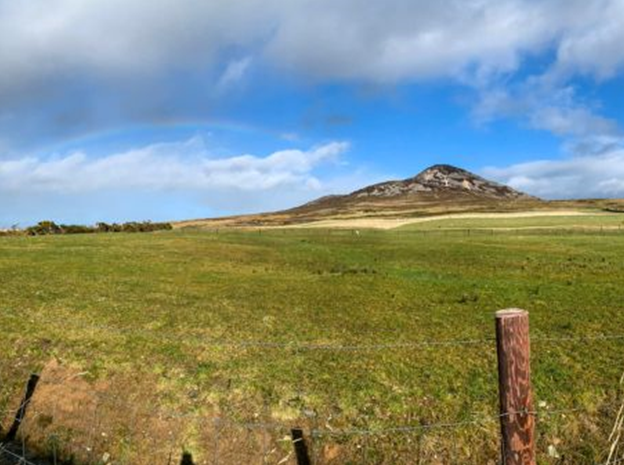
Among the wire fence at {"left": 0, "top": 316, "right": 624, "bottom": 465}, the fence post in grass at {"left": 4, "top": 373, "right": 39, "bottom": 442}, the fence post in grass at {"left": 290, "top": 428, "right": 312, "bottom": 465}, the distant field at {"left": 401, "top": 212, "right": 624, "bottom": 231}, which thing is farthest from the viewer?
the distant field at {"left": 401, "top": 212, "right": 624, "bottom": 231}

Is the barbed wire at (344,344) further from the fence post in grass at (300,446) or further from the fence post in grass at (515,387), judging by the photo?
the fence post in grass at (515,387)

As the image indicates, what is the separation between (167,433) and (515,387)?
9.00 meters

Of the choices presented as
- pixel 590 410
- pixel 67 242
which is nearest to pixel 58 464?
pixel 590 410

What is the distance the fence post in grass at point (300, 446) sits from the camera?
1234 cm

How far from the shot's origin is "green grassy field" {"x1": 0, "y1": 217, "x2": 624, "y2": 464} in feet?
42.2

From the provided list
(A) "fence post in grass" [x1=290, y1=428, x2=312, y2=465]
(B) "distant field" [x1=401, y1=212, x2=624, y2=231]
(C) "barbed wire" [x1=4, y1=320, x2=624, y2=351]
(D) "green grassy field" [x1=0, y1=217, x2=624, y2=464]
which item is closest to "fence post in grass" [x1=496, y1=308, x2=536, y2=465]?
(D) "green grassy field" [x1=0, y1=217, x2=624, y2=464]

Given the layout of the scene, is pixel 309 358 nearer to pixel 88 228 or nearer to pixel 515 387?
pixel 515 387

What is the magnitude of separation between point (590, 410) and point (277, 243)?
43796mm

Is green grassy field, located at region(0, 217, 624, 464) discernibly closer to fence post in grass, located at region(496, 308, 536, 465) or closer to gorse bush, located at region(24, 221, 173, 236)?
fence post in grass, located at region(496, 308, 536, 465)

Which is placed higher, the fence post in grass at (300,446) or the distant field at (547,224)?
the distant field at (547,224)

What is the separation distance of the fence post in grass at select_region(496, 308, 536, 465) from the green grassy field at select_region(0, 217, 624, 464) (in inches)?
186

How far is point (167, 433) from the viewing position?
13.2m

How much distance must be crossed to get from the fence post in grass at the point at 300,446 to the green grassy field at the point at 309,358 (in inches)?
9.6

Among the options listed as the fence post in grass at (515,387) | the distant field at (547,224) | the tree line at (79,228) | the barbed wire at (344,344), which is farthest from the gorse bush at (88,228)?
the fence post in grass at (515,387)
